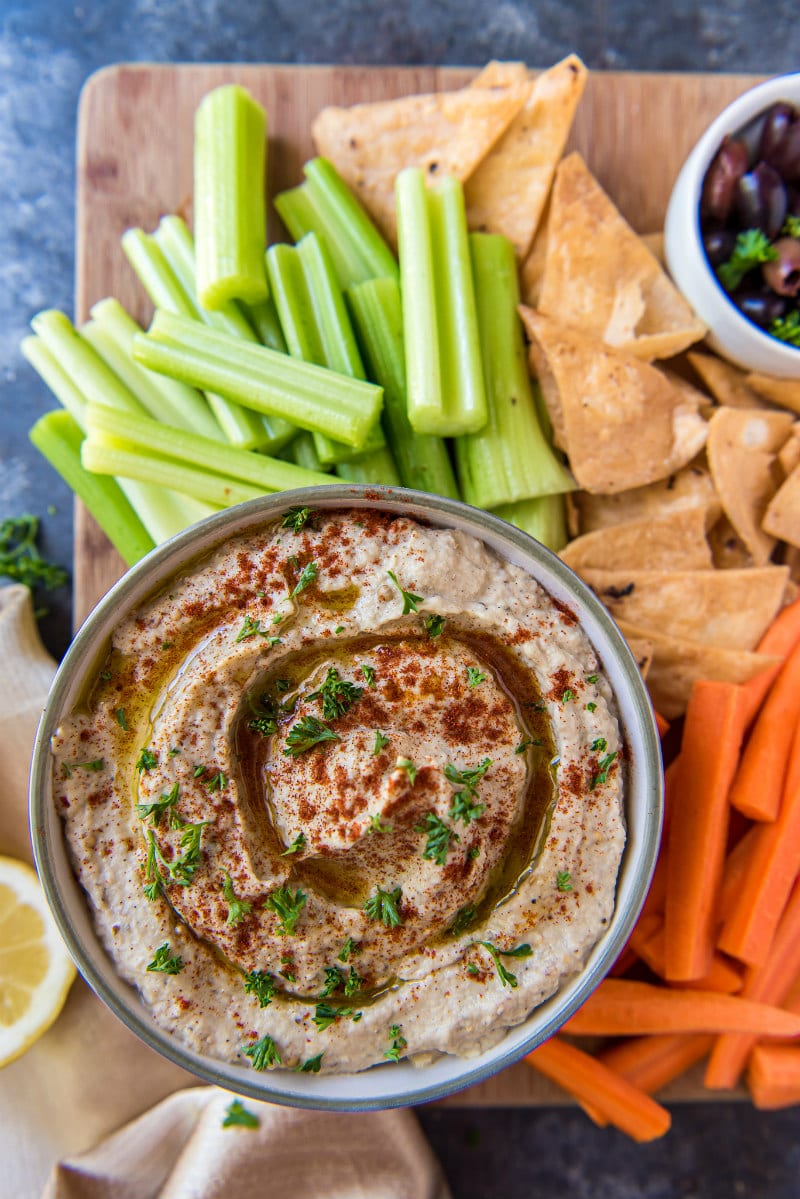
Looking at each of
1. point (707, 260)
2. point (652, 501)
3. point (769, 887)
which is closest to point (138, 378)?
point (652, 501)

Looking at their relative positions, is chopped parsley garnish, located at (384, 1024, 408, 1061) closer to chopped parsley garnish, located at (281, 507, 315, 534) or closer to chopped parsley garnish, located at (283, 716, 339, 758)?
chopped parsley garnish, located at (283, 716, 339, 758)

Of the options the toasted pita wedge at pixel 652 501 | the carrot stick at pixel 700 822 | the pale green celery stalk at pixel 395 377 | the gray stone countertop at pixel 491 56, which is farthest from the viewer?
the gray stone countertop at pixel 491 56

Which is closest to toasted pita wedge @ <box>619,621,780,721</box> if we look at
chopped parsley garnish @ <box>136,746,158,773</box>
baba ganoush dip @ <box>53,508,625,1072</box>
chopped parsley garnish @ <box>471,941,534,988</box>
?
baba ganoush dip @ <box>53,508,625,1072</box>

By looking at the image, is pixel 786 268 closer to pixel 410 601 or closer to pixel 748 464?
pixel 748 464

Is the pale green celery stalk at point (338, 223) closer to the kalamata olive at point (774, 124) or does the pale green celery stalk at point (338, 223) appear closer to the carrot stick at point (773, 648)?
the kalamata olive at point (774, 124)

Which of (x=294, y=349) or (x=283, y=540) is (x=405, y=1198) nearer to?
(x=283, y=540)

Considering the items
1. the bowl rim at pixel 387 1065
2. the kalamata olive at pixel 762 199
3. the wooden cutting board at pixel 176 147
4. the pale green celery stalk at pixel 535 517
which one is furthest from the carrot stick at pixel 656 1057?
the kalamata olive at pixel 762 199

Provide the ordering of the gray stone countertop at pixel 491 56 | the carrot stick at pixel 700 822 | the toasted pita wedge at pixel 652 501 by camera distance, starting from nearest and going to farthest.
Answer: the carrot stick at pixel 700 822 < the toasted pita wedge at pixel 652 501 < the gray stone countertop at pixel 491 56
